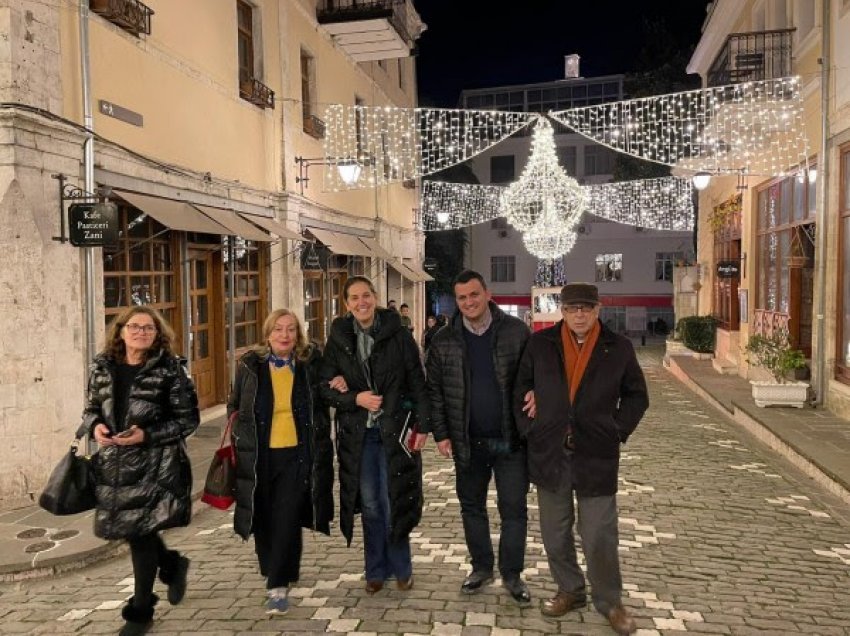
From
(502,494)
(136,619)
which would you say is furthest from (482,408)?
(136,619)

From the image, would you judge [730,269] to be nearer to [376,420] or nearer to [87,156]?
[87,156]

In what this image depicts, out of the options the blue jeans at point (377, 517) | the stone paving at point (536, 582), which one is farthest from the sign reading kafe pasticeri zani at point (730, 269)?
the blue jeans at point (377, 517)

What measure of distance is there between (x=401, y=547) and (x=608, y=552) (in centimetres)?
129

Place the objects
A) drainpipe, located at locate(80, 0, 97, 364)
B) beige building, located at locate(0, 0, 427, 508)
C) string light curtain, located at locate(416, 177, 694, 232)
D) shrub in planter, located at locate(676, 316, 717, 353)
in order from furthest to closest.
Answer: string light curtain, located at locate(416, 177, 694, 232) → shrub in planter, located at locate(676, 316, 717, 353) → drainpipe, located at locate(80, 0, 97, 364) → beige building, located at locate(0, 0, 427, 508)

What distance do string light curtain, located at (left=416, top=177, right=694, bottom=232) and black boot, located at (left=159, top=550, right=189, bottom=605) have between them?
17.6 meters

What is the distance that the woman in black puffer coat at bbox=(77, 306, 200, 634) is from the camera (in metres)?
3.88

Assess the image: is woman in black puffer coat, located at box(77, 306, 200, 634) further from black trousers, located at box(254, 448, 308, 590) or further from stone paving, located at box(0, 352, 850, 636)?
stone paving, located at box(0, 352, 850, 636)

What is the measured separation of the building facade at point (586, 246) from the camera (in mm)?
36094

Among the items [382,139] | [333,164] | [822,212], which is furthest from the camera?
[382,139]

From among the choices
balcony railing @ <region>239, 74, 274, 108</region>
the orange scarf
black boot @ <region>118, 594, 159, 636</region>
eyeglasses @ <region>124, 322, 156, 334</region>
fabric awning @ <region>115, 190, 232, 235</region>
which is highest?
balcony railing @ <region>239, 74, 274, 108</region>

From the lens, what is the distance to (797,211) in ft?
38.5

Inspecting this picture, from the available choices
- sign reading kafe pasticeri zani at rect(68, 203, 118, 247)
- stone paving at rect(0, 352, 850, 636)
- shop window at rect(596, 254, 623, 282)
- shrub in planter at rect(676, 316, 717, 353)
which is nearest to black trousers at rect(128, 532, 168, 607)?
stone paving at rect(0, 352, 850, 636)

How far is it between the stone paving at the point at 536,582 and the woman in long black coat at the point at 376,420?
46cm

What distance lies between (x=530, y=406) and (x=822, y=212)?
8.34m
